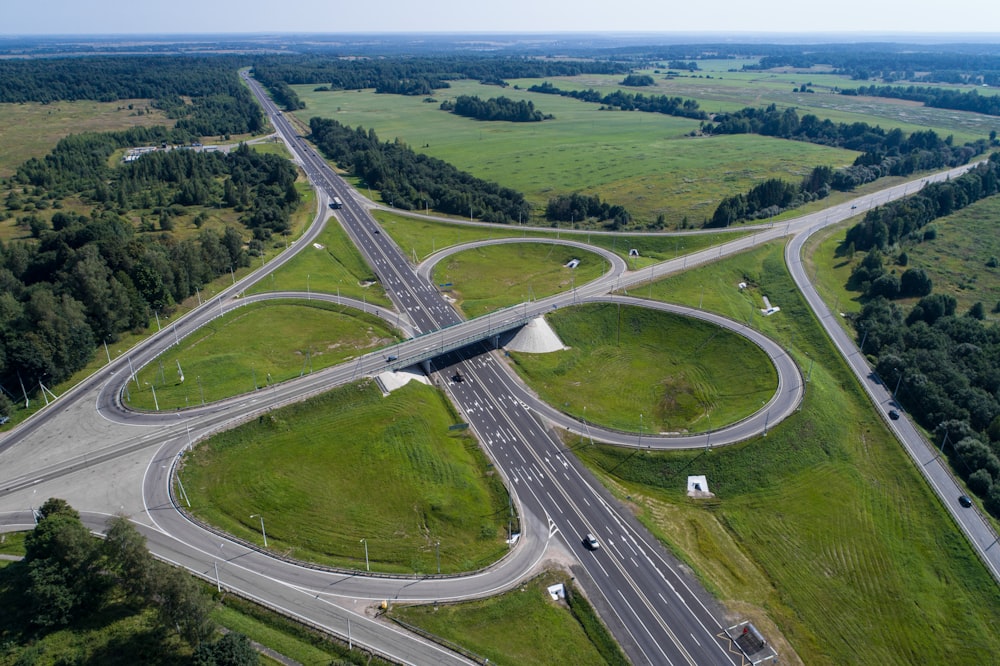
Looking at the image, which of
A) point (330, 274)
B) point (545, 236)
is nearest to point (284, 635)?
point (330, 274)

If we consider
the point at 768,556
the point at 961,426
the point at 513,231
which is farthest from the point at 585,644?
the point at 513,231

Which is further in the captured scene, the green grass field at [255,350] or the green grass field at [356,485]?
the green grass field at [255,350]

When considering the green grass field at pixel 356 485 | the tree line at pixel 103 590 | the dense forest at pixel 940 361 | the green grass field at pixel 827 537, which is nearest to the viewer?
the tree line at pixel 103 590

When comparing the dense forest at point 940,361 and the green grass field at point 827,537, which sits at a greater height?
the dense forest at point 940,361

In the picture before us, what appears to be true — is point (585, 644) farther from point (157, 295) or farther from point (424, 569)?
point (157, 295)

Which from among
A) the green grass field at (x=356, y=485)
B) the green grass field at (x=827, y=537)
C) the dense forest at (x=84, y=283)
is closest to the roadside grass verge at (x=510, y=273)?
the green grass field at (x=356, y=485)

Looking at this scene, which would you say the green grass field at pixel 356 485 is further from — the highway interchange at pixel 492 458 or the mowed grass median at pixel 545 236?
the mowed grass median at pixel 545 236

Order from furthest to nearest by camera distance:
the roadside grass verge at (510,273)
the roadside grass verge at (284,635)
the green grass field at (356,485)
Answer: the roadside grass verge at (510,273) < the green grass field at (356,485) < the roadside grass verge at (284,635)

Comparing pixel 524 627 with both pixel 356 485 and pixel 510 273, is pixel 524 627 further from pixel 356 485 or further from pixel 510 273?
pixel 510 273
